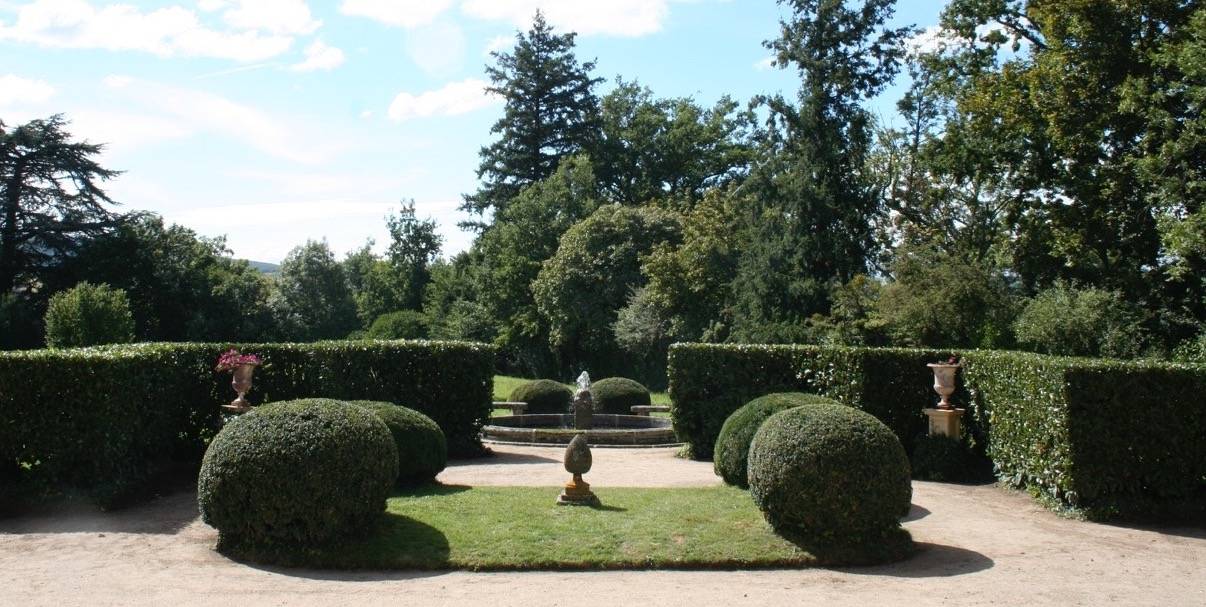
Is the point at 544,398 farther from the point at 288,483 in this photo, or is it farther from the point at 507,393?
the point at 288,483

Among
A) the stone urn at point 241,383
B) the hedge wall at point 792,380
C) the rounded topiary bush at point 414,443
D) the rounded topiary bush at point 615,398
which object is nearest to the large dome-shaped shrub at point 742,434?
the hedge wall at point 792,380

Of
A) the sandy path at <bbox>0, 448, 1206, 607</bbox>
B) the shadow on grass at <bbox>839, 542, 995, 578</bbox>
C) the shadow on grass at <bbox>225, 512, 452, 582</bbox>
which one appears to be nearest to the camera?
the sandy path at <bbox>0, 448, 1206, 607</bbox>

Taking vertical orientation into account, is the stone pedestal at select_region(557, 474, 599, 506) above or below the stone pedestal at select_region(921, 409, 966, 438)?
below

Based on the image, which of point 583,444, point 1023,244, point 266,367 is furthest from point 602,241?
point 583,444

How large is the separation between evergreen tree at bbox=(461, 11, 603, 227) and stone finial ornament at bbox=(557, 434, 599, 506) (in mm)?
45595

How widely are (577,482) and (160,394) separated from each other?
6585 mm

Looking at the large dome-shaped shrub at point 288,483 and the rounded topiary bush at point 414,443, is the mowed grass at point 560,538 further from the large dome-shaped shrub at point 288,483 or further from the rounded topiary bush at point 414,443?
the rounded topiary bush at point 414,443

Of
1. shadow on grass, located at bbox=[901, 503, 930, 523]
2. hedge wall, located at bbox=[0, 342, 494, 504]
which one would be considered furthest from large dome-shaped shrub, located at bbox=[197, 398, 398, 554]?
shadow on grass, located at bbox=[901, 503, 930, 523]

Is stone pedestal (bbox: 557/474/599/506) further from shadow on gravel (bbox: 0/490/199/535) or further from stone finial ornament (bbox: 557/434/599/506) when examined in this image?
shadow on gravel (bbox: 0/490/199/535)

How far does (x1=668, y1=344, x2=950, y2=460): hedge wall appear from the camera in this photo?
53.9 ft

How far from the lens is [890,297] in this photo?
28484mm

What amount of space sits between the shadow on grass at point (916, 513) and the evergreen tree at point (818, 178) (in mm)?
19694

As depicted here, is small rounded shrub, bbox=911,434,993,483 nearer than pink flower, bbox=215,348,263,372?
No

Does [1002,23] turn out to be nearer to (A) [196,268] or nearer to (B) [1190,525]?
(B) [1190,525]
